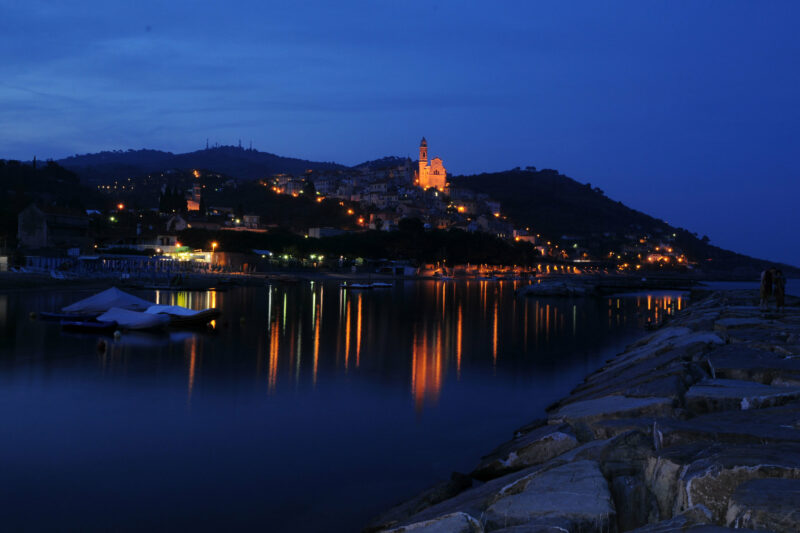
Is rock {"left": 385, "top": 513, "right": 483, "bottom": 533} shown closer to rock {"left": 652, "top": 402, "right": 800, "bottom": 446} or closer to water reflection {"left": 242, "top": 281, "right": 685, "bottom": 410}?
rock {"left": 652, "top": 402, "right": 800, "bottom": 446}

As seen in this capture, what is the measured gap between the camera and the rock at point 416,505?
320 inches

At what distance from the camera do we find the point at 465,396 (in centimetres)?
1664

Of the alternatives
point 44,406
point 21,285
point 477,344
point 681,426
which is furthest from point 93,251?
point 681,426

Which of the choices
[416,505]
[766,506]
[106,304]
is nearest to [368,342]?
[106,304]

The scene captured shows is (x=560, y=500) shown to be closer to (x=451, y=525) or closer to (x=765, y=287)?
(x=451, y=525)

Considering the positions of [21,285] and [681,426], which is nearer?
[681,426]

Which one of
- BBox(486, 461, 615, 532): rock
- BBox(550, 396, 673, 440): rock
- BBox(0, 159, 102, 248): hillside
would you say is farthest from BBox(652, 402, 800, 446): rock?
BBox(0, 159, 102, 248): hillside

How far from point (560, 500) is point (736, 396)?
4608mm

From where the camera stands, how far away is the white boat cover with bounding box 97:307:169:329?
2833 cm

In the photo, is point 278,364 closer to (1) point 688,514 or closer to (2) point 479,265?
(1) point 688,514

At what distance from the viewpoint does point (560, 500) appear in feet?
18.6

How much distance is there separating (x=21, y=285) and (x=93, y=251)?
98.0 ft

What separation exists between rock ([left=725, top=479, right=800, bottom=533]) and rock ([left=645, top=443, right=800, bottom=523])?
8.3 inches

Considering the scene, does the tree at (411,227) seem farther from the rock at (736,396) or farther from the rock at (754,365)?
the rock at (736,396)
